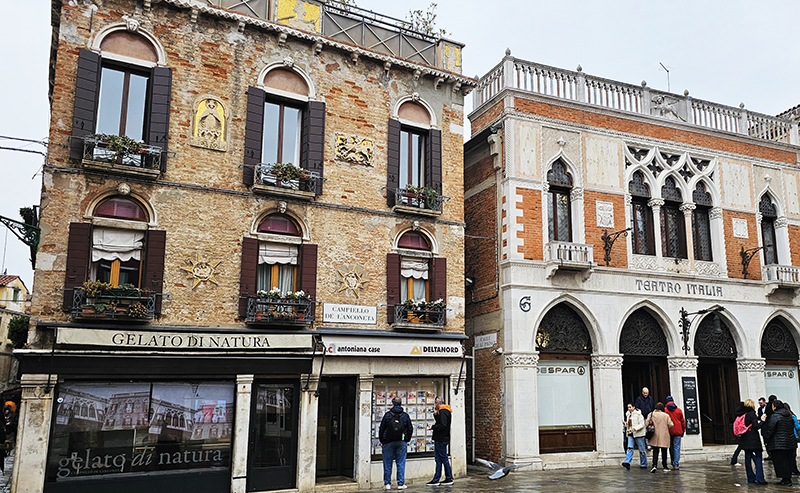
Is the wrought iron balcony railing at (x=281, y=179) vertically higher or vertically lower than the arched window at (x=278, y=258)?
higher

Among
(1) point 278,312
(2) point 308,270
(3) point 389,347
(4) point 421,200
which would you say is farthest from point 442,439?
(4) point 421,200

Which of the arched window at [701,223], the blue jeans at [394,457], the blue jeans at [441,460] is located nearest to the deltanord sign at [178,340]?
the blue jeans at [394,457]

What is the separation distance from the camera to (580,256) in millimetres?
18250

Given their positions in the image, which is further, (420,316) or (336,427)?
(420,316)

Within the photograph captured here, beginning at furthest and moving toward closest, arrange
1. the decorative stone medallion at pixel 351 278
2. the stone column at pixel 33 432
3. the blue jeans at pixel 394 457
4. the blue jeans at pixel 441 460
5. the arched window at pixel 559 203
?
1. the arched window at pixel 559 203
2. the decorative stone medallion at pixel 351 278
3. the blue jeans at pixel 441 460
4. the blue jeans at pixel 394 457
5. the stone column at pixel 33 432

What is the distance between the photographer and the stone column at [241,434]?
44.5 ft

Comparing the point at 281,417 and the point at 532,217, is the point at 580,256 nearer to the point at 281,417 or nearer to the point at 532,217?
the point at 532,217

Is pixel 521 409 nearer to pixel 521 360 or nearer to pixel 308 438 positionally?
pixel 521 360

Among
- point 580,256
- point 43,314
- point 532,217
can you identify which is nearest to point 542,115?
point 532,217

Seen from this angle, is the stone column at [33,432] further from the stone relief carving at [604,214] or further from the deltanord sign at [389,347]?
the stone relief carving at [604,214]

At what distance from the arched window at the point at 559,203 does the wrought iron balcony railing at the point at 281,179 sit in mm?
7492

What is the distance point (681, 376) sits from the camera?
64.0 feet

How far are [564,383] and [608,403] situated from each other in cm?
134

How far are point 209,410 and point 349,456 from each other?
11.9 feet
